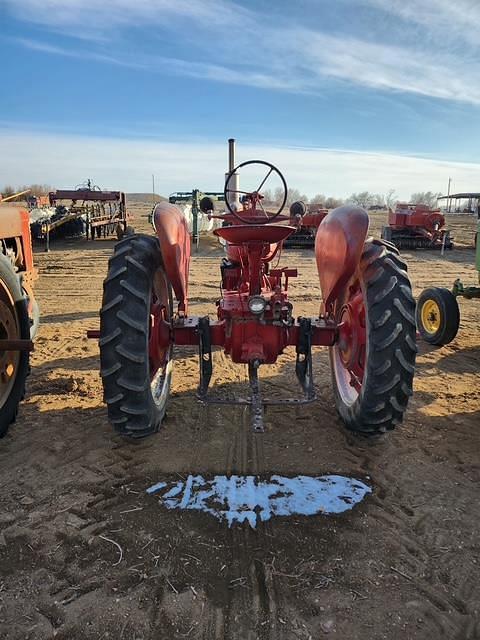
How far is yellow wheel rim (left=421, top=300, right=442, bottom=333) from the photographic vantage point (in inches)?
234

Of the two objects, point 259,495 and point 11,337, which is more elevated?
point 11,337

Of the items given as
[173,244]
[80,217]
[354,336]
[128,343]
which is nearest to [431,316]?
[354,336]

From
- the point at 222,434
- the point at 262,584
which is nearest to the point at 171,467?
the point at 222,434

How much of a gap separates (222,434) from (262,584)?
148cm

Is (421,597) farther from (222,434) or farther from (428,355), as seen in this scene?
(428,355)

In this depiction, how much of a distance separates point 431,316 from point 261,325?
3.61 m

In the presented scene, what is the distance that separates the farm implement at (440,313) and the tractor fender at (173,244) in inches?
137

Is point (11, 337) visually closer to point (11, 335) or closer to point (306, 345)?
point (11, 335)

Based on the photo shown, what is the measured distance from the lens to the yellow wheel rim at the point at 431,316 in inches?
234

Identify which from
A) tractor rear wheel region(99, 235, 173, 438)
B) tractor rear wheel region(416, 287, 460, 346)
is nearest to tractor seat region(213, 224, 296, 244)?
tractor rear wheel region(99, 235, 173, 438)

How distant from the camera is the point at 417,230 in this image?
18.1 metres

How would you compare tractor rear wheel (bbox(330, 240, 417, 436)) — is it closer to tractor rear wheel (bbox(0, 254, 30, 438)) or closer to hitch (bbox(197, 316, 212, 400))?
hitch (bbox(197, 316, 212, 400))

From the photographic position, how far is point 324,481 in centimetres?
306

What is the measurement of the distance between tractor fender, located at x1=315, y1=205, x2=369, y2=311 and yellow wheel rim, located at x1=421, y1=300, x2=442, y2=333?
9.70 feet
